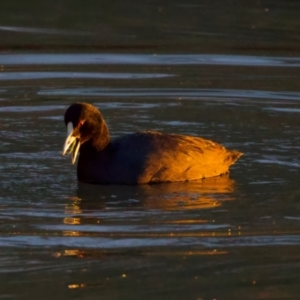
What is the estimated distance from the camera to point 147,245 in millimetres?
7992

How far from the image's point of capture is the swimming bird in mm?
10180

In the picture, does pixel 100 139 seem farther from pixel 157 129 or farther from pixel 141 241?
pixel 141 241

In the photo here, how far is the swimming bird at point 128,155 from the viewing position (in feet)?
33.4

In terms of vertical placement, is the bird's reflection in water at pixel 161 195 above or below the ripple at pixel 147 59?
below

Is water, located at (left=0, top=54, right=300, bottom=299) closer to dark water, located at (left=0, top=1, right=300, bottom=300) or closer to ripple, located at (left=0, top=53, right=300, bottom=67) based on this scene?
dark water, located at (left=0, top=1, right=300, bottom=300)

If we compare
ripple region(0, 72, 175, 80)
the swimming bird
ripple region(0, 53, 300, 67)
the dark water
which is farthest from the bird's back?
ripple region(0, 53, 300, 67)

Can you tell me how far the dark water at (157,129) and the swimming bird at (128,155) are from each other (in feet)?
0.46

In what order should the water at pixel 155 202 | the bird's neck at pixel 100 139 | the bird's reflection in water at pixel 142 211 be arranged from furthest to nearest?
1. the bird's neck at pixel 100 139
2. the bird's reflection in water at pixel 142 211
3. the water at pixel 155 202

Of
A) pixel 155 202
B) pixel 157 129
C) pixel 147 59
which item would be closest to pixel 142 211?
pixel 155 202

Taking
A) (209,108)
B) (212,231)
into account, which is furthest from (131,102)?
(212,231)

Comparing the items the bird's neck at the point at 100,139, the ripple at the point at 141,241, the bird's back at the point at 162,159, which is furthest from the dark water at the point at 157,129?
the bird's neck at the point at 100,139

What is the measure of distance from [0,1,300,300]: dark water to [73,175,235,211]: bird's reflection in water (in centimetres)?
2

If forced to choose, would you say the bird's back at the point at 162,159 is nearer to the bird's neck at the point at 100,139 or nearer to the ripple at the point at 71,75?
the bird's neck at the point at 100,139

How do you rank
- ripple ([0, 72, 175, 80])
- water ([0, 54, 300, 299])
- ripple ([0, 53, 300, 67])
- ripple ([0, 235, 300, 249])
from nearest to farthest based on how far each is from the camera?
1. water ([0, 54, 300, 299])
2. ripple ([0, 235, 300, 249])
3. ripple ([0, 72, 175, 80])
4. ripple ([0, 53, 300, 67])
